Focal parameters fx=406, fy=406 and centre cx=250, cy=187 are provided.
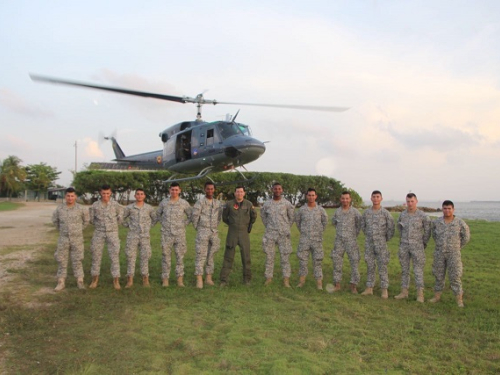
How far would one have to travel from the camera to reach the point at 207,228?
7.38 meters

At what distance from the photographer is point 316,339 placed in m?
4.68

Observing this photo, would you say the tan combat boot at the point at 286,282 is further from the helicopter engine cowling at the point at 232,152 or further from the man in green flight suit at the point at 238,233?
the helicopter engine cowling at the point at 232,152

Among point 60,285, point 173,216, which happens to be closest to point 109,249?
point 60,285

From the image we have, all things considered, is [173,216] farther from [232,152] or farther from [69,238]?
[232,152]

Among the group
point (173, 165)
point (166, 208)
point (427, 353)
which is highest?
point (173, 165)

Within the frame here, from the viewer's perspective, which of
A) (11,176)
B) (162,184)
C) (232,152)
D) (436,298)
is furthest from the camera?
(11,176)

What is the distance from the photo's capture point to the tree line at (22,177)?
59344mm

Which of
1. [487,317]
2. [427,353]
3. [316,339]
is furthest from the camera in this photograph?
[487,317]

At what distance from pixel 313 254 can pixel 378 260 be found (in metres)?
1.12

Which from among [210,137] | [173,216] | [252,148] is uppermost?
[210,137]

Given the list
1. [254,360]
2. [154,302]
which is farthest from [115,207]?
[254,360]

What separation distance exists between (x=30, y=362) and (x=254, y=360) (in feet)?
7.22

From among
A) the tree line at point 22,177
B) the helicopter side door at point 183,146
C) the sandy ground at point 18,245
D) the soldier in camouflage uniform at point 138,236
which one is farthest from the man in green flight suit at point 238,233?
the tree line at point 22,177

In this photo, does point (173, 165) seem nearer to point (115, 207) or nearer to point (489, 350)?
point (115, 207)
